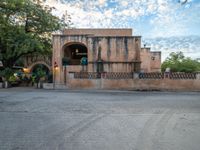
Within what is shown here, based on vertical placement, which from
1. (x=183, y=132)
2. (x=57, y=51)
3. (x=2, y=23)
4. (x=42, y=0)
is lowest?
(x=183, y=132)

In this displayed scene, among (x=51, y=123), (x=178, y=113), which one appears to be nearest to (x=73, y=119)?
(x=51, y=123)

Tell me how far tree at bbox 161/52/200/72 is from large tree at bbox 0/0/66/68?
28.9 m

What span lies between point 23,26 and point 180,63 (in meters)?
34.4

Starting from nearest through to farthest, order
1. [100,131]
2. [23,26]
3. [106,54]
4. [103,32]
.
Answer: [100,131] → [106,54] → [23,26] → [103,32]

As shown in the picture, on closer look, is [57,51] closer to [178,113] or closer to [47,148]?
[178,113]

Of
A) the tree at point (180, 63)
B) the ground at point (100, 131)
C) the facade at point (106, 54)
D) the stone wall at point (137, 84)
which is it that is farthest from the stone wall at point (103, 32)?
the tree at point (180, 63)

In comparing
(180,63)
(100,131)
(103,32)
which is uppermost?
(103,32)

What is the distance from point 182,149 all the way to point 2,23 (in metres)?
20.2

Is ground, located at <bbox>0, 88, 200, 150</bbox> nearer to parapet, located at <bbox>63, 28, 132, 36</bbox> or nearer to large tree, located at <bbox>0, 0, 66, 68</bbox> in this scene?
large tree, located at <bbox>0, 0, 66, 68</bbox>

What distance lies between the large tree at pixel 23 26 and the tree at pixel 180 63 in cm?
2890

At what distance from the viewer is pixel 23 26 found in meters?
21.5

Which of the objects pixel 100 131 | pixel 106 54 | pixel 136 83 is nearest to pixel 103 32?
pixel 106 54

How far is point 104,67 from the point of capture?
67.5 feet

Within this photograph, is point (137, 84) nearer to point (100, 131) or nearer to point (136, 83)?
point (136, 83)
